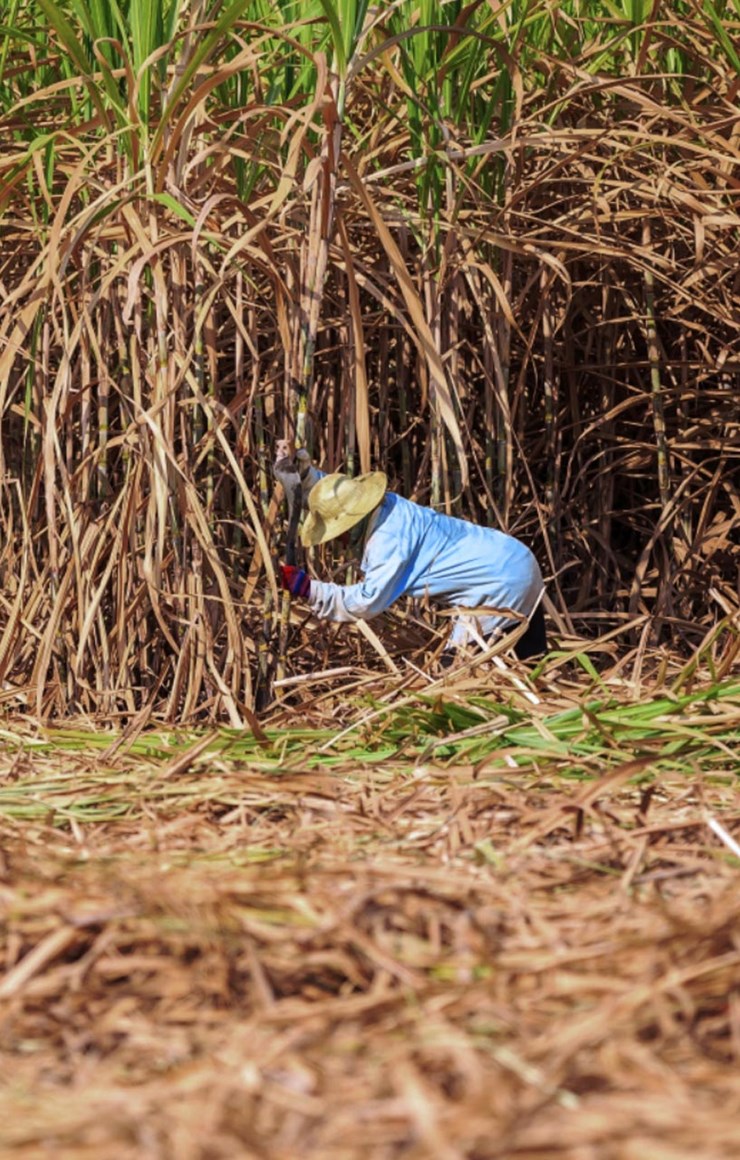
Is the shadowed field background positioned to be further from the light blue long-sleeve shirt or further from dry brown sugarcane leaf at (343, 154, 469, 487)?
Result: the light blue long-sleeve shirt

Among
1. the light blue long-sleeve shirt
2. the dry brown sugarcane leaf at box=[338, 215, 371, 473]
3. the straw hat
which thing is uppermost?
the dry brown sugarcane leaf at box=[338, 215, 371, 473]

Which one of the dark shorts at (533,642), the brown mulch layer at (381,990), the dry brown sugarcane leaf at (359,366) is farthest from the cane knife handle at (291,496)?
the brown mulch layer at (381,990)

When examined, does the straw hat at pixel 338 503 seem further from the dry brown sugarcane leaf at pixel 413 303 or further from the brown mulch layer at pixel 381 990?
the brown mulch layer at pixel 381 990

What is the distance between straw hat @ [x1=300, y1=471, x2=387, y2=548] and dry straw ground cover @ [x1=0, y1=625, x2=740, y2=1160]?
768mm


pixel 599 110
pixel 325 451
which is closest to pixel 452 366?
pixel 325 451

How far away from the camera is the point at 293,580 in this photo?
323 cm

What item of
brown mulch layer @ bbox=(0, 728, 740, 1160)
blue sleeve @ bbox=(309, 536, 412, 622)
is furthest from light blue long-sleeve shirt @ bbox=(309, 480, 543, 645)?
brown mulch layer @ bbox=(0, 728, 740, 1160)

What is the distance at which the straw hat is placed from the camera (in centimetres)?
332

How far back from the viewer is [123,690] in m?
3.30

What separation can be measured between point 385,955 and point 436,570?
195 cm

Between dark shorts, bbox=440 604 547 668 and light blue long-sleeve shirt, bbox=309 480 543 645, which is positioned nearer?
light blue long-sleeve shirt, bbox=309 480 543 645

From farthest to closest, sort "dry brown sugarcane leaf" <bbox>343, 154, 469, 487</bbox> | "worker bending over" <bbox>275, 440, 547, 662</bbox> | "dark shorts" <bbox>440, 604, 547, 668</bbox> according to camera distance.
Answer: "dark shorts" <bbox>440, 604, 547, 668</bbox> < "worker bending over" <bbox>275, 440, 547, 662</bbox> < "dry brown sugarcane leaf" <bbox>343, 154, 469, 487</bbox>

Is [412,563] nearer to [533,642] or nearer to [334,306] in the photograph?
[533,642]

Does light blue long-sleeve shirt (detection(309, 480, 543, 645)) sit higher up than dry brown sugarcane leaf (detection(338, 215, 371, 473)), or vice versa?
dry brown sugarcane leaf (detection(338, 215, 371, 473))
